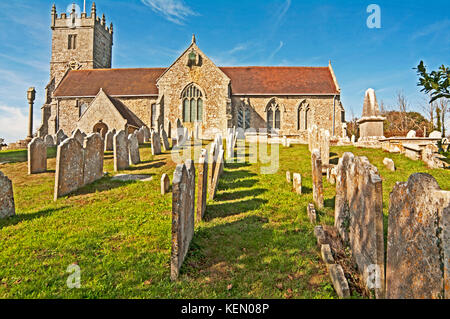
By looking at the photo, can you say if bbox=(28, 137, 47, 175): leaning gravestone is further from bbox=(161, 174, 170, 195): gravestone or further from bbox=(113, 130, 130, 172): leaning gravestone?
bbox=(161, 174, 170, 195): gravestone

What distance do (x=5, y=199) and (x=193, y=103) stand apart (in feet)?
68.1

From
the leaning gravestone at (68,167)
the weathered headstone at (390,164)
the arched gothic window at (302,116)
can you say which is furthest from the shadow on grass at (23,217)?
the arched gothic window at (302,116)

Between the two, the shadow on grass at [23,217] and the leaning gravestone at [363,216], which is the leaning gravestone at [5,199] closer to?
the shadow on grass at [23,217]

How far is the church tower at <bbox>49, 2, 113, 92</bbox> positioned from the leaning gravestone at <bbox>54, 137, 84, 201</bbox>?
33.8 m

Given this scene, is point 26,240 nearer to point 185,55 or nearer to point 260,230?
point 260,230

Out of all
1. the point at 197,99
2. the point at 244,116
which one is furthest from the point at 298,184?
the point at 244,116

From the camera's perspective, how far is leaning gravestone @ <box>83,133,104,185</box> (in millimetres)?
8560

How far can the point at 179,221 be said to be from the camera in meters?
3.66

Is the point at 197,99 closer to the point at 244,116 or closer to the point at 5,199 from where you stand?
the point at 244,116

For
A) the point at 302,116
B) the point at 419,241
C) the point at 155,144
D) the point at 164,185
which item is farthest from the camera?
the point at 302,116

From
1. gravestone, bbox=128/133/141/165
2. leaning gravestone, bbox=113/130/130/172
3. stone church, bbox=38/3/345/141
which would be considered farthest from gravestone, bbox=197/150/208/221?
stone church, bbox=38/3/345/141

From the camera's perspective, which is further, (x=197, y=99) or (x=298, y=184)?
(x=197, y=99)
